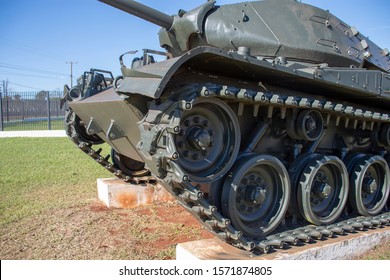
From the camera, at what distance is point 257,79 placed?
4.23 metres

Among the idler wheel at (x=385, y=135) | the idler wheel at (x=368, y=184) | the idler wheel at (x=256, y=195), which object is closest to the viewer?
the idler wheel at (x=256, y=195)

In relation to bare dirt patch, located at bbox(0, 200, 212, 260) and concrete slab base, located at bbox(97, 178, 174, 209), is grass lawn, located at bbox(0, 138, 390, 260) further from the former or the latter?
concrete slab base, located at bbox(97, 178, 174, 209)

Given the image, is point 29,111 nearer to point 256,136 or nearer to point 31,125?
point 31,125

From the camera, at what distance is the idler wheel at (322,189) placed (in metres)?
4.52

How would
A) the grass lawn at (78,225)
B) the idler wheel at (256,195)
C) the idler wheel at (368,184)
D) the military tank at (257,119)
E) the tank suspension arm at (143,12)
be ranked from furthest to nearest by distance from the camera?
the idler wheel at (368,184), the tank suspension arm at (143,12), the grass lawn at (78,225), the idler wheel at (256,195), the military tank at (257,119)

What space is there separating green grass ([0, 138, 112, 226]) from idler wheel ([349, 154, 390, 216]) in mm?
4465

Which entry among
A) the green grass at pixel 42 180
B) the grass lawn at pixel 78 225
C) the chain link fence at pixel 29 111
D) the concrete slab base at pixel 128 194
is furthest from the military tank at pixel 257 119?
the chain link fence at pixel 29 111

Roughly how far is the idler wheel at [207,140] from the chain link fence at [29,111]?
1920 centimetres

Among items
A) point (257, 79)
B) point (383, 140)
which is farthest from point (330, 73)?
point (383, 140)

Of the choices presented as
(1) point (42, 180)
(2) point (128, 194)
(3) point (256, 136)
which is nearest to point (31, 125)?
(1) point (42, 180)

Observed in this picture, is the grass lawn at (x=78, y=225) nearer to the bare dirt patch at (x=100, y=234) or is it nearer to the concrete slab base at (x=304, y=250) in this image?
the bare dirt patch at (x=100, y=234)

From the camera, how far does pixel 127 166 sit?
7285mm

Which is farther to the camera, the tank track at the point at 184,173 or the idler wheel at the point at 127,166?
the idler wheel at the point at 127,166
